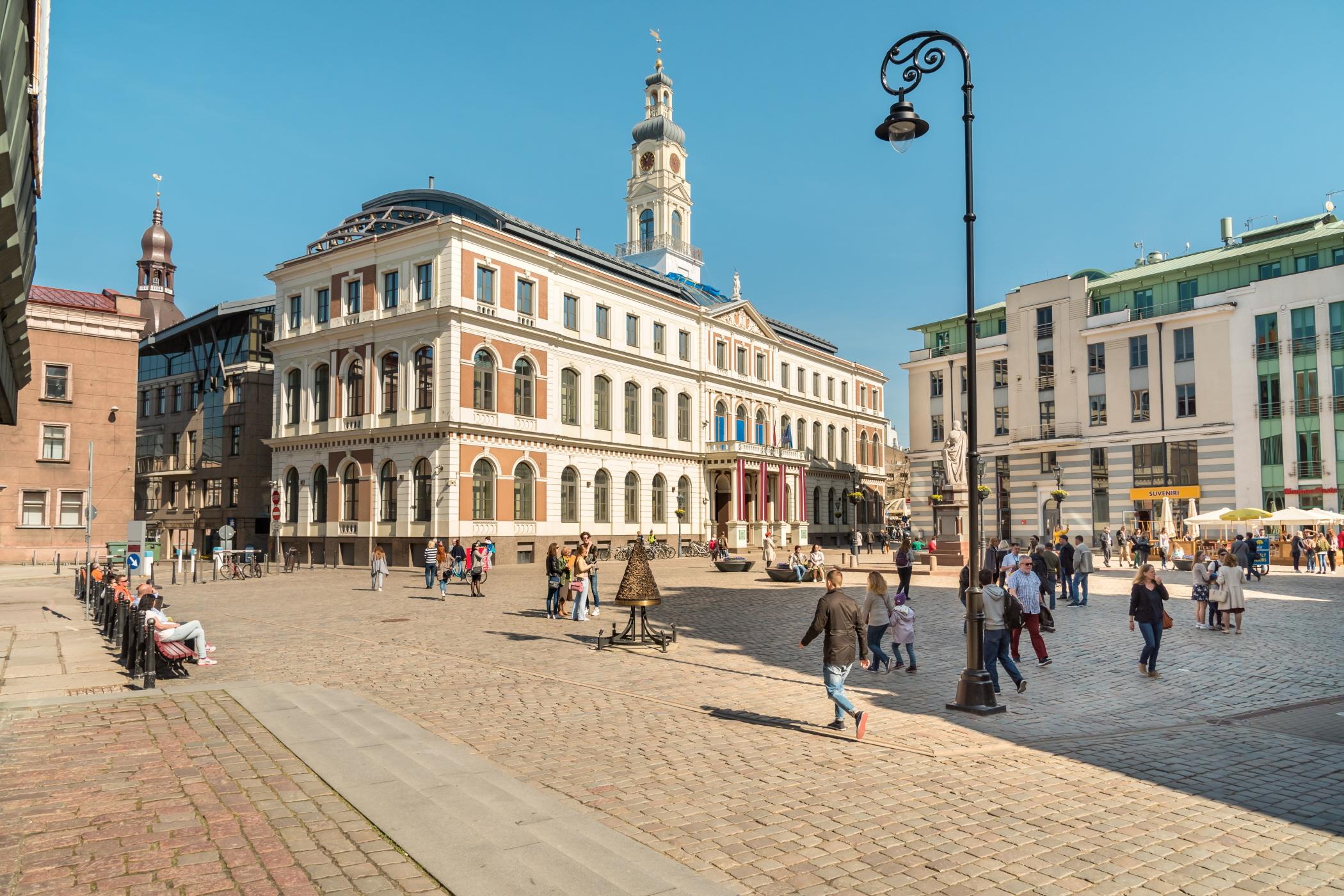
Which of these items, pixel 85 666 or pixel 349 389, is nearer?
pixel 85 666

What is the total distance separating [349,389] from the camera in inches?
1831

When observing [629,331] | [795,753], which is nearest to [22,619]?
[795,753]

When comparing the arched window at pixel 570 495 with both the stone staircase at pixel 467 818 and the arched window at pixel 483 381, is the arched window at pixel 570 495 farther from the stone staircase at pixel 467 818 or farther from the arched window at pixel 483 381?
the stone staircase at pixel 467 818

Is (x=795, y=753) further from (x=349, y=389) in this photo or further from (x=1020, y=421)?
(x=1020, y=421)

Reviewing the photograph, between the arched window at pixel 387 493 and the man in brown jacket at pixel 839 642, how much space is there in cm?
3790

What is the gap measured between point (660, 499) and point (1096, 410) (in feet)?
90.8

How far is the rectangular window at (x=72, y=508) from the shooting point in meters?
43.6

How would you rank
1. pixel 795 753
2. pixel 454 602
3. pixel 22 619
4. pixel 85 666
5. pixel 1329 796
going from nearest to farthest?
pixel 1329 796, pixel 795 753, pixel 85 666, pixel 22 619, pixel 454 602

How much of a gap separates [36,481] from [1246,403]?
2487 inches

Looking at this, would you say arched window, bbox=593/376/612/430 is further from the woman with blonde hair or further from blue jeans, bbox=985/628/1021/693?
blue jeans, bbox=985/628/1021/693

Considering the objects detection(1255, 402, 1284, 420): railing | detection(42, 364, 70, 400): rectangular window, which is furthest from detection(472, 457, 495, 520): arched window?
detection(1255, 402, 1284, 420): railing

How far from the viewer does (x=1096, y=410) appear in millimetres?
53938

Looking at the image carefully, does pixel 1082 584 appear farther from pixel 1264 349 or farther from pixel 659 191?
pixel 659 191

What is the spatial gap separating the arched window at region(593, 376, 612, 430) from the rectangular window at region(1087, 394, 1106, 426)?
97.5 ft
